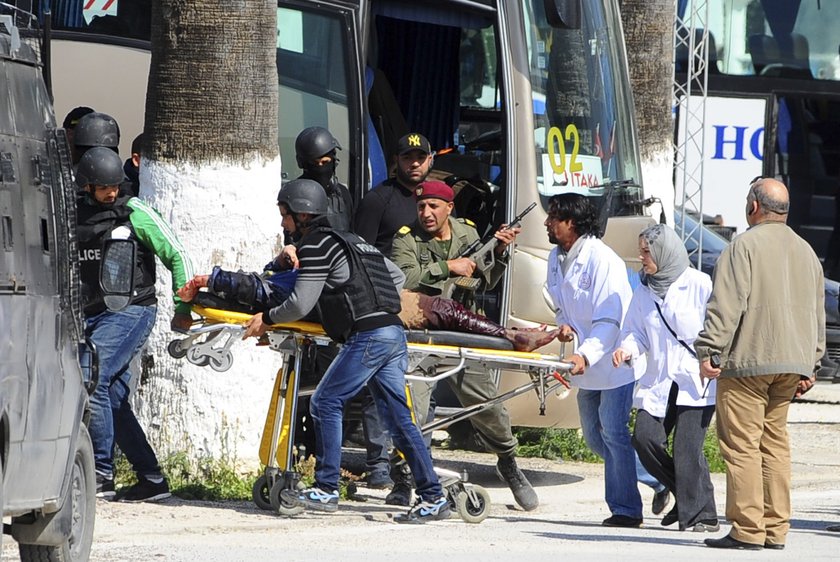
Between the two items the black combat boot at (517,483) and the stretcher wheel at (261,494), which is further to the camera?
the black combat boot at (517,483)

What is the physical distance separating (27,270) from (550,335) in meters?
3.31

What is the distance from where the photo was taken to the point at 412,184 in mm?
10039

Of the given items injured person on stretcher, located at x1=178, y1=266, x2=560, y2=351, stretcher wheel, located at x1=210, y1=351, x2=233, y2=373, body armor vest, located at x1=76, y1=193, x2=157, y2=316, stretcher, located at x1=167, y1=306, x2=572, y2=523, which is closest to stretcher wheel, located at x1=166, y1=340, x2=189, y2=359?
stretcher, located at x1=167, y1=306, x2=572, y2=523

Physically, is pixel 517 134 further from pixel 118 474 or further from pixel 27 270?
pixel 27 270

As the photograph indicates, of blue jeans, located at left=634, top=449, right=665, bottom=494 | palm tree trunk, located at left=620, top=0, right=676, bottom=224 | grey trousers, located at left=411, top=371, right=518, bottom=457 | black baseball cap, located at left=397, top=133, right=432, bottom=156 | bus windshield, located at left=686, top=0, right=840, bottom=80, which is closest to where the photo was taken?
blue jeans, located at left=634, top=449, right=665, bottom=494

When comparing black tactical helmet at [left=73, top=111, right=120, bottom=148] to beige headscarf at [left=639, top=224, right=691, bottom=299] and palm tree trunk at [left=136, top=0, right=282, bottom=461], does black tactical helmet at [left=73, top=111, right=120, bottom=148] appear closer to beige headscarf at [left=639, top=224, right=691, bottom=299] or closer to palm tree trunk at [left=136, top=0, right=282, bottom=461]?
palm tree trunk at [left=136, top=0, right=282, bottom=461]

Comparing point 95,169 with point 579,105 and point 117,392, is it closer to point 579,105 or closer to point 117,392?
point 117,392

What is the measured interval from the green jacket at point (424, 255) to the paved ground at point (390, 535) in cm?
120

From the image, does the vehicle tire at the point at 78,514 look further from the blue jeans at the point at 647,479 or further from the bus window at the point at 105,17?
the bus window at the point at 105,17

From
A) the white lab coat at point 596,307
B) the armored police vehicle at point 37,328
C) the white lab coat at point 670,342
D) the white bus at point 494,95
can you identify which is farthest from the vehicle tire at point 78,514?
the white bus at point 494,95

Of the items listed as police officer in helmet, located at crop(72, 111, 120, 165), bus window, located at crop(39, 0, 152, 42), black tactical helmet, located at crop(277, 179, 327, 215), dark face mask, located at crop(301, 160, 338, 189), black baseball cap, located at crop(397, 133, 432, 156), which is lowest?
black tactical helmet, located at crop(277, 179, 327, 215)

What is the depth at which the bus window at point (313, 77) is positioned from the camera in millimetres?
10688

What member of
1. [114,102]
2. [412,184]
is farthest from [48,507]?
[114,102]

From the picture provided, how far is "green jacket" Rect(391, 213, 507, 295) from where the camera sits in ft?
31.0
